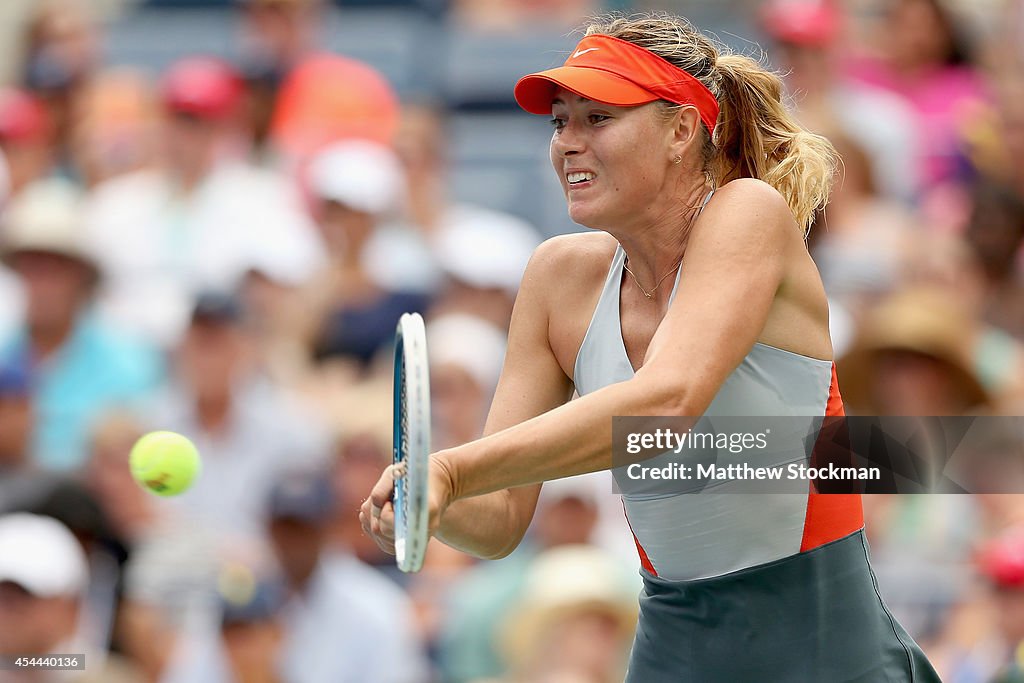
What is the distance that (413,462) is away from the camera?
225cm

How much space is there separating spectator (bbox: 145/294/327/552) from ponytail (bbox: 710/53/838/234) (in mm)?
2690

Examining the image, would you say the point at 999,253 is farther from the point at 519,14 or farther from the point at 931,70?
the point at 519,14

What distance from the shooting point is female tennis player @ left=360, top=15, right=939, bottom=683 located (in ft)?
8.75

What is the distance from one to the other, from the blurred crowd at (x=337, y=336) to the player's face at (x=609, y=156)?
2022 mm

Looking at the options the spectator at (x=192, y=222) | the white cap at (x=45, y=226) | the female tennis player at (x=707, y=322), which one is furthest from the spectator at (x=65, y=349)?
the female tennis player at (x=707, y=322)

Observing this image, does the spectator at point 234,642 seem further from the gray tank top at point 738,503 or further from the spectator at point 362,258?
the gray tank top at point 738,503

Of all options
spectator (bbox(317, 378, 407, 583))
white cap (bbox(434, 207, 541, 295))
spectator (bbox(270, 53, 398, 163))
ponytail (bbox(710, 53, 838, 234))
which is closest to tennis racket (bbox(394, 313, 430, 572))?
ponytail (bbox(710, 53, 838, 234))

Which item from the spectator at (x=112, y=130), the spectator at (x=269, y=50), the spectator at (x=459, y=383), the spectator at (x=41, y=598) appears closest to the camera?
the spectator at (x=41, y=598)

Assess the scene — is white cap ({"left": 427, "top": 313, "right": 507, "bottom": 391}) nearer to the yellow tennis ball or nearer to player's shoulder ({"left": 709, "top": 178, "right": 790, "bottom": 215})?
the yellow tennis ball

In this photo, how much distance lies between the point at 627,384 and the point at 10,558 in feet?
8.49

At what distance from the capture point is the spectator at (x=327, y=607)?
4852 mm

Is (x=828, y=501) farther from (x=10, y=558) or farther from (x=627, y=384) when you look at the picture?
(x=10, y=558)

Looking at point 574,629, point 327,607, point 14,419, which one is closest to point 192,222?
point 14,419

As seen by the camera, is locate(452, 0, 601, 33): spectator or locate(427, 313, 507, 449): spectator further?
locate(452, 0, 601, 33): spectator
